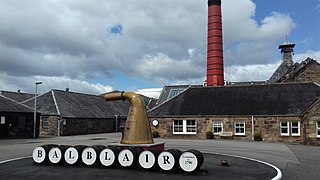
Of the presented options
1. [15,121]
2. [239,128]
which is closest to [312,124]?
[239,128]

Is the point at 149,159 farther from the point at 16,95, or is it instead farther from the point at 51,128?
the point at 16,95

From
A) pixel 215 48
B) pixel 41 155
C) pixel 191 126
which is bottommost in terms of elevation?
pixel 41 155

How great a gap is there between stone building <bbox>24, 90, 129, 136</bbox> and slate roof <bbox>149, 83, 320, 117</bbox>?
1178cm

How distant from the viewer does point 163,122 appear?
36750 millimetres

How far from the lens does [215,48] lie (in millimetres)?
42500

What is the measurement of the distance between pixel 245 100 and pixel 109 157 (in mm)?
23489

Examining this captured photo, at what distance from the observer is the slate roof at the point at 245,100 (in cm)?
3293

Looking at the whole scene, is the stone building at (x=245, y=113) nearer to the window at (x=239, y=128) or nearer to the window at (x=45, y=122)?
the window at (x=239, y=128)

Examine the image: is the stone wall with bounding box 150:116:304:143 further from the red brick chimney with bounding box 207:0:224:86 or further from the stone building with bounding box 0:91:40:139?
the stone building with bounding box 0:91:40:139

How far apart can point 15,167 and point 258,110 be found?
79.1 ft

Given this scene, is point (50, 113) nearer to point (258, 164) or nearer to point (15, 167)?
point (15, 167)

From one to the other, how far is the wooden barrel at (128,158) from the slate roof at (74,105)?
29.9 meters

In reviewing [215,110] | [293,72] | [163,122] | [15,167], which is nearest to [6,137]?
[163,122]

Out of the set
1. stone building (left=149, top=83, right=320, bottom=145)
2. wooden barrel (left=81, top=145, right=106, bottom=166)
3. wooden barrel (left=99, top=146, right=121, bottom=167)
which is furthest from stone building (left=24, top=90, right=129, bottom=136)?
wooden barrel (left=99, top=146, right=121, bottom=167)
